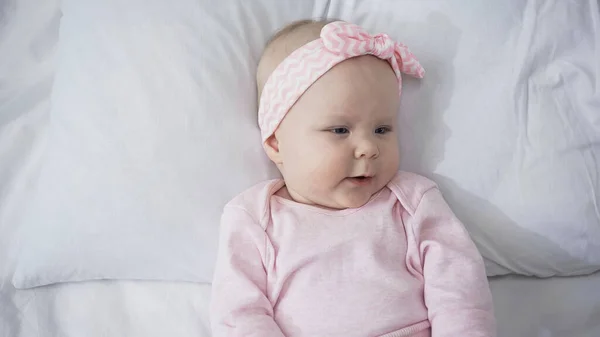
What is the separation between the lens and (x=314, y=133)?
104 cm

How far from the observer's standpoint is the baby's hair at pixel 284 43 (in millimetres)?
1125

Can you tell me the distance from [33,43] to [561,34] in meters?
1.38

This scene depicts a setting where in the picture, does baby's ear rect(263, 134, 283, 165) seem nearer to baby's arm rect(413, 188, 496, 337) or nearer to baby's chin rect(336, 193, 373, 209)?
baby's chin rect(336, 193, 373, 209)

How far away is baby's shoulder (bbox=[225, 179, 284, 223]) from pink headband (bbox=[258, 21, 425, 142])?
0.11 m

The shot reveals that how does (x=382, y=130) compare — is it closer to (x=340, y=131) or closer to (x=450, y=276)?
(x=340, y=131)

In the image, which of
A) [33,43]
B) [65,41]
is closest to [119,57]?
[65,41]

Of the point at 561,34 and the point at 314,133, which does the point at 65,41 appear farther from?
the point at 561,34

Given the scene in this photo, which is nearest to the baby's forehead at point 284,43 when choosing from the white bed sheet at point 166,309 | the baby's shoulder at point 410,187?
the baby's shoulder at point 410,187

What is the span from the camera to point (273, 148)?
3.79 ft

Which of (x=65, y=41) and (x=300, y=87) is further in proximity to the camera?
(x=65, y=41)

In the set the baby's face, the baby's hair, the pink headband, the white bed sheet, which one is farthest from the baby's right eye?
the white bed sheet

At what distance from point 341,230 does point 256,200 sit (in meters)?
0.19

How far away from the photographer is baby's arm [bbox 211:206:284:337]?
0.96 m

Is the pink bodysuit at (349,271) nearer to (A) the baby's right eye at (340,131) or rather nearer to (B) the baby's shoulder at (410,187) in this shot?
(B) the baby's shoulder at (410,187)
